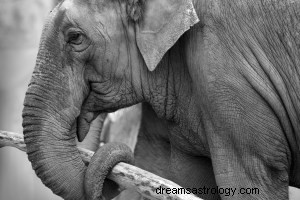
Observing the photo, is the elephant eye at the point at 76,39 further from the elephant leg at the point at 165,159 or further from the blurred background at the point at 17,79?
the blurred background at the point at 17,79

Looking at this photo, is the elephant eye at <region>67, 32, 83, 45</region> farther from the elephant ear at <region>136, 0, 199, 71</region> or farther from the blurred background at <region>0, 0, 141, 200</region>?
the blurred background at <region>0, 0, 141, 200</region>

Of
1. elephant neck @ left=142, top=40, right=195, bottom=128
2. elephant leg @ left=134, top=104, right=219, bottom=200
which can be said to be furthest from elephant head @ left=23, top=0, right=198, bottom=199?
elephant leg @ left=134, top=104, right=219, bottom=200

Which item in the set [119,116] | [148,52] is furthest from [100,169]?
[119,116]

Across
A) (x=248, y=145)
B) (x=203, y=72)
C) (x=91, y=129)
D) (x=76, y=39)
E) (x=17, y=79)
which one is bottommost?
(x=17, y=79)

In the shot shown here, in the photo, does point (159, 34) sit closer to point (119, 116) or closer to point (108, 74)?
point (108, 74)

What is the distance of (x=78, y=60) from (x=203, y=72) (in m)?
0.74

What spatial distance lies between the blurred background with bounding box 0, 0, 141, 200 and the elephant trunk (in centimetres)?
534

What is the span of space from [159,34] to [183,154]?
1.07 m

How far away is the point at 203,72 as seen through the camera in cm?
432

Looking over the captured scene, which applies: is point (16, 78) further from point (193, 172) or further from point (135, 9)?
point (135, 9)

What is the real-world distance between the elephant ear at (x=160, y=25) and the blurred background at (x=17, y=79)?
18.0ft

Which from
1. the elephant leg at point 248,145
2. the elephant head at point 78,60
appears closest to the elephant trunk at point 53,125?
the elephant head at point 78,60

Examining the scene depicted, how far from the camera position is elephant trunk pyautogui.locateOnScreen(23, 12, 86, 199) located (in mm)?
4340

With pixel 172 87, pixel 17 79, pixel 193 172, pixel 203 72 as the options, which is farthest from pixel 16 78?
pixel 203 72
